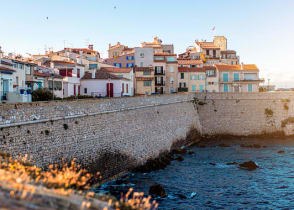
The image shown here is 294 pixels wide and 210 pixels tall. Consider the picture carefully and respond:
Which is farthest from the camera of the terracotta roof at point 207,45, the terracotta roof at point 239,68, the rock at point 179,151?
the terracotta roof at point 207,45

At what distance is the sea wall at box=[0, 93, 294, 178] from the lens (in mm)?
18750

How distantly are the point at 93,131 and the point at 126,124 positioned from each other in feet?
16.6

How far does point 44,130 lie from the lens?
19.7m

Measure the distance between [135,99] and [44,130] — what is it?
42.3ft

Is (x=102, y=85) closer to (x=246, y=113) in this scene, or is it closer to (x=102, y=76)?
(x=102, y=76)

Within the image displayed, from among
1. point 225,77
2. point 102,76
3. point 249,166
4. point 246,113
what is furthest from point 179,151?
point 225,77

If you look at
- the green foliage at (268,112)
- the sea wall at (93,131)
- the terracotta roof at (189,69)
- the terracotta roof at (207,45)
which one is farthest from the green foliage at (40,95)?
the terracotta roof at (207,45)

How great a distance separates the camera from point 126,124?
94.1 feet

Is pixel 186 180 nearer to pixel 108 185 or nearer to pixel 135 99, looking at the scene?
pixel 108 185

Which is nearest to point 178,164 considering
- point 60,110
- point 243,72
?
point 60,110

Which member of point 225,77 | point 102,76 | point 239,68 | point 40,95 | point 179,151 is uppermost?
point 239,68

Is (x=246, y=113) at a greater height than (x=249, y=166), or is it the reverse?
(x=246, y=113)

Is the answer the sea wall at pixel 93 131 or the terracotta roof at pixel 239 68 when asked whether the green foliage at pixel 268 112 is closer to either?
the sea wall at pixel 93 131

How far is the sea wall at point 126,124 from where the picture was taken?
61.5 feet
